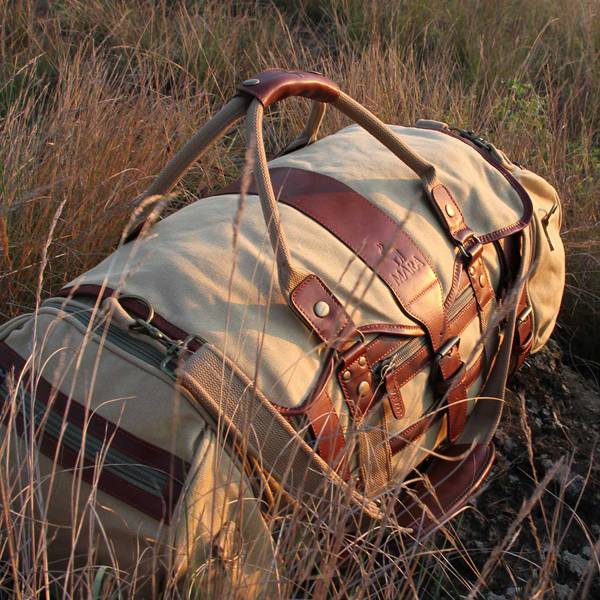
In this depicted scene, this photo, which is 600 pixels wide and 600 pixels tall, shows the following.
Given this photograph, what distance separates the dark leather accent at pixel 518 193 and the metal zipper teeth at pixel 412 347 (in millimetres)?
130

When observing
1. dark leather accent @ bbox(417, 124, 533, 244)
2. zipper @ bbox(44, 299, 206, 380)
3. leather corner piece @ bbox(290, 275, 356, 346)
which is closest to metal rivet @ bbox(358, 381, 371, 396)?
leather corner piece @ bbox(290, 275, 356, 346)

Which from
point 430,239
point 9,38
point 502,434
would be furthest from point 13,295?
point 9,38

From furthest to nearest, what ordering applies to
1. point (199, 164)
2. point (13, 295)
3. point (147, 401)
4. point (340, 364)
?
point (199, 164), point (13, 295), point (340, 364), point (147, 401)

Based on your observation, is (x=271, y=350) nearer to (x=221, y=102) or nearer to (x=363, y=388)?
(x=363, y=388)

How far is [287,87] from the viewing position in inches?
62.8

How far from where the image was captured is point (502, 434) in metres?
2.11

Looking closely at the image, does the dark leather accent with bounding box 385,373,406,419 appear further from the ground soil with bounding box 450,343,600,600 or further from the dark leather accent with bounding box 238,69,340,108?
the dark leather accent with bounding box 238,69,340,108

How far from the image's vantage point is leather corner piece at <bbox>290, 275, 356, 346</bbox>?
4.75 feet

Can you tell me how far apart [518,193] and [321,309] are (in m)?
0.72

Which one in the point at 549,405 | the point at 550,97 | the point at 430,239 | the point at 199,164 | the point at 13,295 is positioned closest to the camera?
the point at 430,239

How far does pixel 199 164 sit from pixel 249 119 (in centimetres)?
138

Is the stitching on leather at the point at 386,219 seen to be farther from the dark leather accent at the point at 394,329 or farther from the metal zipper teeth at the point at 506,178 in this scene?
the metal zipper teeth at the point at 506,178

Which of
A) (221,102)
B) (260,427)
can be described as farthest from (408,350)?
(221,102)

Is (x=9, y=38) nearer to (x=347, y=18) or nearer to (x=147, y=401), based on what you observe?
(x=347, y=18)
